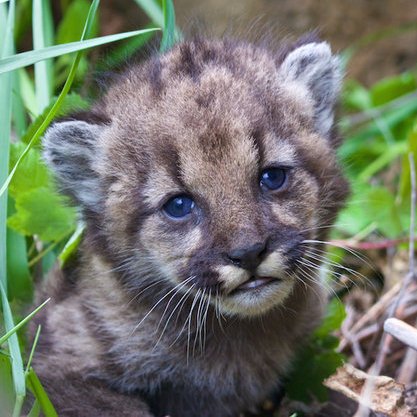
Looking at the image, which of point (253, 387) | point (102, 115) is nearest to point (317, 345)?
point (253, 387)

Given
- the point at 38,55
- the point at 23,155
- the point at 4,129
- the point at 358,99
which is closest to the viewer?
the point at 23,155

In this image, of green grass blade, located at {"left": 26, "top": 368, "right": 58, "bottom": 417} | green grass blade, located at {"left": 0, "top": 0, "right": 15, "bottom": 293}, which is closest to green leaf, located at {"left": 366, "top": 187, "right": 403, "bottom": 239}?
green grass blade, located at {"left": 0, "top": 0, "right": 15, "bottom": 293}

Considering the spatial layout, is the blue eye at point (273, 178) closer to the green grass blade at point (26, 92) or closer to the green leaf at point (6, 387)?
the green leaf at point (6, 387)

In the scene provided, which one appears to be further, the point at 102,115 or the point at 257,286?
the point at 102,115

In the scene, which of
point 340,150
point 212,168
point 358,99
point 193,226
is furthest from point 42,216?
point 358,99

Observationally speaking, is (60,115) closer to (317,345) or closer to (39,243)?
(39,243)

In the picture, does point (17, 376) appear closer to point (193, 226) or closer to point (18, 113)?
point (193, 226)

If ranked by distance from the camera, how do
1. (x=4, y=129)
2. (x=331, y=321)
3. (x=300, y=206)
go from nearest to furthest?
(x=300, y=206)
(x=4, y=129)
(x=331, y=321)

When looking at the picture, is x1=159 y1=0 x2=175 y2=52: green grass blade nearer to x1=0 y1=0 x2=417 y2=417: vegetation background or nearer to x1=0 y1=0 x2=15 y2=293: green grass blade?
x1=0 y1=0 x2=417 y2=417: vegetation background
